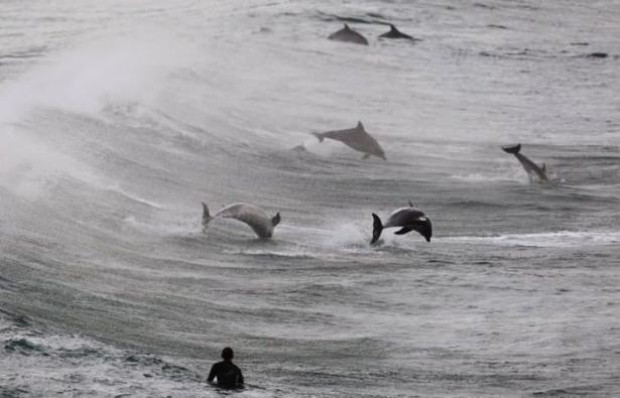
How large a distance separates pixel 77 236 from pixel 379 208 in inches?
263

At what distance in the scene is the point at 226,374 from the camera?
15148 mm

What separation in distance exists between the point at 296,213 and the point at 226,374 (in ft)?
34.4

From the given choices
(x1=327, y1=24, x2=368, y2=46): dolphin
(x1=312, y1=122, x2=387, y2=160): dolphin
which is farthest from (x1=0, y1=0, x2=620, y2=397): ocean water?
(x1=327, y1=24, x2=368, y2=46): dolphin

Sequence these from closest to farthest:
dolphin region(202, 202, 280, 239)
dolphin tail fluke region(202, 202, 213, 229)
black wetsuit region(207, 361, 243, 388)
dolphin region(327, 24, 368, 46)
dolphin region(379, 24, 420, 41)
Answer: black wetsuit region(207, 361, 243, 388), dolphin tail fluke region(202, 202, 213, 229), dolphin region(202, 202, 280, 239), dolphin region(327, 24, 368, 46), dolphin region(379, 24, 420, 41)

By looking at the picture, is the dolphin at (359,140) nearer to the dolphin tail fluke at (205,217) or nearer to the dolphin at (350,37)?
the dolphin tail fluke at (205,217)

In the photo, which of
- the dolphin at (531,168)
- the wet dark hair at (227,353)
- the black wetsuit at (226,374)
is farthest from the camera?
the dolphin at (531,168)

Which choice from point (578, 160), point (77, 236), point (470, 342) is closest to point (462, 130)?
point (578, 160)

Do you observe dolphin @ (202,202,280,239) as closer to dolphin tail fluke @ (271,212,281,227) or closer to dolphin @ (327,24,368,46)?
dolphin tail fluke @ (271,212,281,227)

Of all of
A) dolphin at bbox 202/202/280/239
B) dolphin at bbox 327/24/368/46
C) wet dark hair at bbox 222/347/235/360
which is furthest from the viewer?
dolphin at bbox 327/24/368/46

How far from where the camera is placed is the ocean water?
16734 millimetres

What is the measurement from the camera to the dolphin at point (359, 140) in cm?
3177

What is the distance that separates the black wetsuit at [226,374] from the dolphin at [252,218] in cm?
760

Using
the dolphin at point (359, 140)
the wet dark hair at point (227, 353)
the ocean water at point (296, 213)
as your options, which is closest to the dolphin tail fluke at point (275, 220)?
the ocean water at point (296, 213)

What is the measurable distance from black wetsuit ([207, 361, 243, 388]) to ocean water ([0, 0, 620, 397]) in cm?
14
